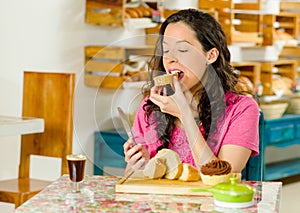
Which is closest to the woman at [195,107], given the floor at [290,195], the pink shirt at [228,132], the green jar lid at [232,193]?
the pink shirt at [228,132]

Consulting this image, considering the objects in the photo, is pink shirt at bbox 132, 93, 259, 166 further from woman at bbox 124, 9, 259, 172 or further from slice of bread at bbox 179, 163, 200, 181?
slice of bread at bbox 179, 163, 200, 181

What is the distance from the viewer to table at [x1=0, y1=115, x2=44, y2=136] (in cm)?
330

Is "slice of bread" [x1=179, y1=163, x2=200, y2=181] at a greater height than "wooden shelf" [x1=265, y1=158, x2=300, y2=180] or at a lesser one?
greater

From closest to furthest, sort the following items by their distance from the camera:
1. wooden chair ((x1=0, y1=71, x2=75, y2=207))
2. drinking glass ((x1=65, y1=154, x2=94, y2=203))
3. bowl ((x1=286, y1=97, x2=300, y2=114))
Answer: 1. drinking glass ((x1=65, y1=154, x2=94, y2=203))
2. wooden chair ((x1=0, y1=71, x2=75, y2=207))
3. bowl ((x1=286, y1=97, x2=300, y2=114))

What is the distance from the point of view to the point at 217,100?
7.18 ft

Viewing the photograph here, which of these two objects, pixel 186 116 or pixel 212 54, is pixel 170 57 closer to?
pixel 186 116

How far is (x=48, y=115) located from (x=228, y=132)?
1548 millimetres

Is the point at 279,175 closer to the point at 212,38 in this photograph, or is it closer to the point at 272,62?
the point at 272,62

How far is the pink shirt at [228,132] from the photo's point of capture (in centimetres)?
222

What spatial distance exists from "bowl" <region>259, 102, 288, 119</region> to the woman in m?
3.41

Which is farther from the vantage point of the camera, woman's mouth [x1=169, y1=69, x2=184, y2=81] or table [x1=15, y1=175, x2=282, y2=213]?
woman's mouth [x1=169, y1=69, x2=184, y2=81]

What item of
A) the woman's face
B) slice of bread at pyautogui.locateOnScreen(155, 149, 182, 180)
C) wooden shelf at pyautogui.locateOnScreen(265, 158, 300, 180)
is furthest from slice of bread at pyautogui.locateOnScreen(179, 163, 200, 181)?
wooden shelf at pyautogui.locateOnScreen(265, 158, 300, 180)

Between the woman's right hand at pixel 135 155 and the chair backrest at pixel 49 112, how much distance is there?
5.05 feet

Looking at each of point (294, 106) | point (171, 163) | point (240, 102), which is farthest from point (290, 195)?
point (171, 163)
